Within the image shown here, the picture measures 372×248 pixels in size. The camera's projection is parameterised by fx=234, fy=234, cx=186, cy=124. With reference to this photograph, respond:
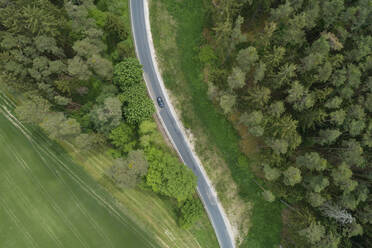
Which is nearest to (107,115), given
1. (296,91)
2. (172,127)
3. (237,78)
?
Answer: (172,127)

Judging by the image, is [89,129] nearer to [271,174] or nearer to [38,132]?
[38,132]

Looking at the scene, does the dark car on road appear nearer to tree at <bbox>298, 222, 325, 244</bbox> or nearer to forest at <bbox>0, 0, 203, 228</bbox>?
forest at <bbox>0, 0, 203, 228</bbox>

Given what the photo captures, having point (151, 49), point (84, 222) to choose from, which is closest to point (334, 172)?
point (151, 49)

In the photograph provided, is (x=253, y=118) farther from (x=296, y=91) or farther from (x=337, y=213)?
(x=337, y=213)

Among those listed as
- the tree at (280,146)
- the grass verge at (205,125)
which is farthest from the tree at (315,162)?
the grass verge at (205,125)

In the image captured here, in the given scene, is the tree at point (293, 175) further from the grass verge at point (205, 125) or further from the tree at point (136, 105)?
the tree at point (136, 105)

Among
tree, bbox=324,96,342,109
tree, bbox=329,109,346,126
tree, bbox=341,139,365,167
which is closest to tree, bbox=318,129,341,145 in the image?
tree, bbox=329,109,346,126

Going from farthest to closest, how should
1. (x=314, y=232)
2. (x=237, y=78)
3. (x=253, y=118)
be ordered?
(x=253, y=118)
(x=237, y=78)
(x=314, y=232)
